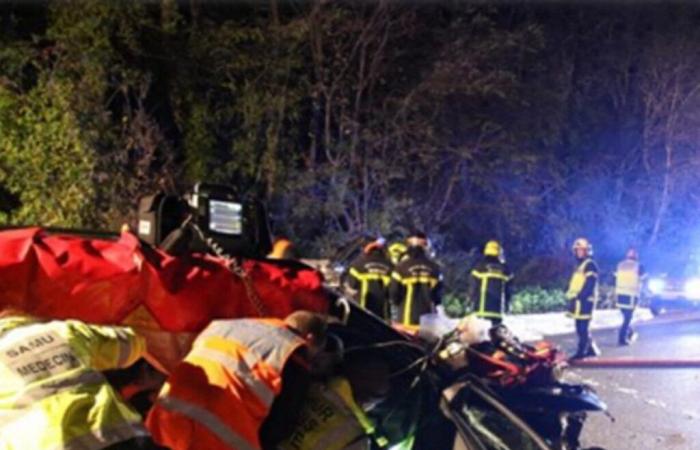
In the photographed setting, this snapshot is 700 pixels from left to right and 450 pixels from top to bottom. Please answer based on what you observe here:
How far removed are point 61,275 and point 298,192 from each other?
10888mm

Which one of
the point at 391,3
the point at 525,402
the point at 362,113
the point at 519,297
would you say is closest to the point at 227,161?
the point at 362,113

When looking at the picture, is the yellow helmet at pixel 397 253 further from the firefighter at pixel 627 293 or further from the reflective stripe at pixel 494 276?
the firefighter at pixel 627 293

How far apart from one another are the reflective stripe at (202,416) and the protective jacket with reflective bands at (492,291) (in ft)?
24.0

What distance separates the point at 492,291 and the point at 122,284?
726 centimetres

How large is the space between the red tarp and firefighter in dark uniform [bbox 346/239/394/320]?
18.6ft

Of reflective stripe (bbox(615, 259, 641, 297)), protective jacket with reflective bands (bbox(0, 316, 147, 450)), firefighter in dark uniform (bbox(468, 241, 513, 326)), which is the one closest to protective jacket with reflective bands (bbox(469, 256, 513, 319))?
firefighter in dark uniform (bbox(468, 241, 513, 326))

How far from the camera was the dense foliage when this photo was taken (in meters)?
11.2

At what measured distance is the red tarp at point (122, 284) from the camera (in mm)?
1925

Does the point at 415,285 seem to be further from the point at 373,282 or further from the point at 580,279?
the point at 580,279

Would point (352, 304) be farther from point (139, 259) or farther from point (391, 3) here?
point (391, 3)

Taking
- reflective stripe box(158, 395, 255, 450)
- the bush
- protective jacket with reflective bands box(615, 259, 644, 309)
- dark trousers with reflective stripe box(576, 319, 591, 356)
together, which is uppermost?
reflective stripe box(158, 395, 255, 450)

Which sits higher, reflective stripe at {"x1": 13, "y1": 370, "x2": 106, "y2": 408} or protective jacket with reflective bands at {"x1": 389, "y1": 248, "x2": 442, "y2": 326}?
reflective stripe at {"x1": 13, "y1": 370, "x2": 106, "y2": 408}

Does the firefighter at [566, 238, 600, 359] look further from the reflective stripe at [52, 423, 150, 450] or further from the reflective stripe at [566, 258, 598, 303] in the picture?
the reflective stripe at [52, 423, 150, 450]

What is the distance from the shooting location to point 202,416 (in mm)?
1741
